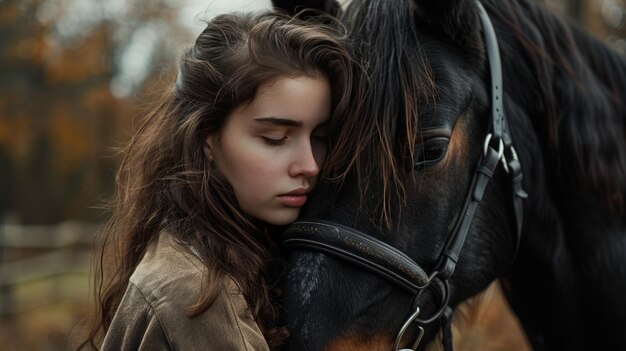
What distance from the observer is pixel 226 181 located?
6.74 feet

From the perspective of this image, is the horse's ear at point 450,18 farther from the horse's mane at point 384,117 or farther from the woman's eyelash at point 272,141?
the woman's eyelash at point 272,141

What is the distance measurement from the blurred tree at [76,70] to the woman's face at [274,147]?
1354 cm

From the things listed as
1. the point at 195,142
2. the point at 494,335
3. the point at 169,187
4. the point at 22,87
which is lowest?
the point at 22,87

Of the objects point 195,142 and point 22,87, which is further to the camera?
point 22,87

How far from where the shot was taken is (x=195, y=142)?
2.04 meters

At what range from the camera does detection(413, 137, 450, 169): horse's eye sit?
2.06 m

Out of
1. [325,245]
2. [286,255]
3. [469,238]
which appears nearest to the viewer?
[325,245]

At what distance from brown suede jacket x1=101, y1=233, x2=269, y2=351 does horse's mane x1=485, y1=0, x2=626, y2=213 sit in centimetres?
117

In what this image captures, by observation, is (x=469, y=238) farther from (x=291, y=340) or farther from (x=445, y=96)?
(x=291, y=340)

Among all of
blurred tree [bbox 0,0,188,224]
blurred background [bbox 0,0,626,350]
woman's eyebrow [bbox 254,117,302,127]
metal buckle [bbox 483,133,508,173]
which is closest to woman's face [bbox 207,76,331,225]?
woman's eyebrow [bbox 254,117,302,127]

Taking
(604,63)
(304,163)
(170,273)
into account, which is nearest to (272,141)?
(304,163)

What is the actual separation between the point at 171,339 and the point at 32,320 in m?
10.5

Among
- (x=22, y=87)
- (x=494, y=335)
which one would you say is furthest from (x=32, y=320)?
(x=22, y=87)

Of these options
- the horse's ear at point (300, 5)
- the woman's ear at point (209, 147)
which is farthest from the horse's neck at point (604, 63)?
the woman's ear at point (209, 147)
